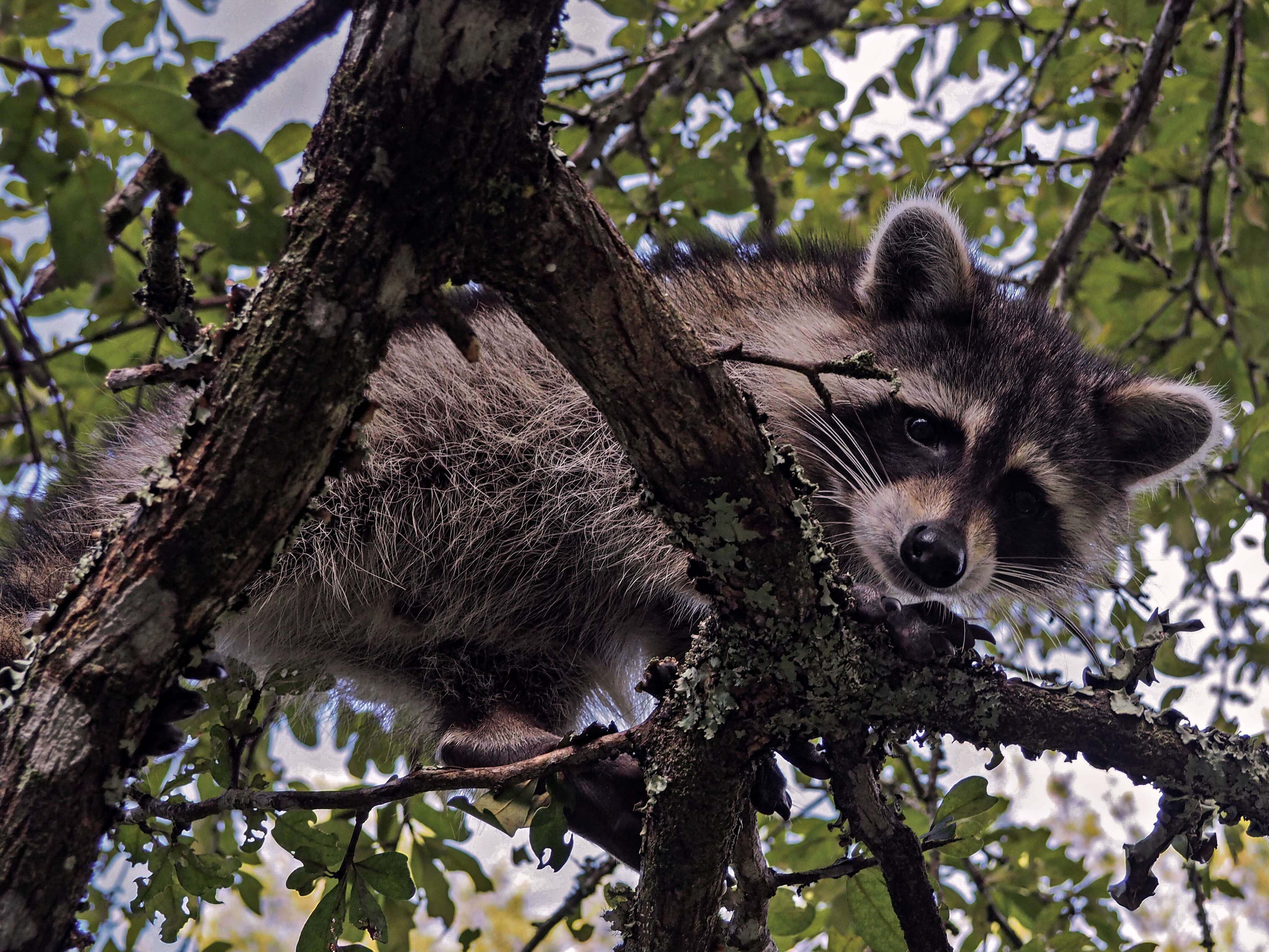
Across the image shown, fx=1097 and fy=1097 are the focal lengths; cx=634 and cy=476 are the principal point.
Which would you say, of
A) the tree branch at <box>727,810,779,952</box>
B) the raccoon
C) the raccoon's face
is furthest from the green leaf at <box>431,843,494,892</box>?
the raccoon's face

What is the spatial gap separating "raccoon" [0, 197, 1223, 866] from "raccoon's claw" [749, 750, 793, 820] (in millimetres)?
501

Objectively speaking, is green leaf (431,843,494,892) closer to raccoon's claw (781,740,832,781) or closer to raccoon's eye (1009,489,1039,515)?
raccoon's claw (781,740,832,781)

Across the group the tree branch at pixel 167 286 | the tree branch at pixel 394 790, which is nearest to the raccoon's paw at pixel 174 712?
the tree branch at pixel 394 790

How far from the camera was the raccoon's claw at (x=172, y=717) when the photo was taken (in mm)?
1585

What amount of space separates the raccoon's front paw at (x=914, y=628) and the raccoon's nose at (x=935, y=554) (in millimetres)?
133

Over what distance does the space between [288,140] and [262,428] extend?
151 centimetres

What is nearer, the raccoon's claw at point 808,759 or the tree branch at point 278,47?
the tree branch at point 278,47

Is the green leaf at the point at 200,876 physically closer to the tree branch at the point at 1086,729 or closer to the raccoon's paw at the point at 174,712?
the raccoon's paw at the point at 174,712

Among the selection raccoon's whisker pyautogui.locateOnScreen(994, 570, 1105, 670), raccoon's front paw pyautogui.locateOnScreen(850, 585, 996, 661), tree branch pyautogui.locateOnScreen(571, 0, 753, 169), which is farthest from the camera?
tree branch pyautogui.locateOnScreen(571, 0, 753, 169)

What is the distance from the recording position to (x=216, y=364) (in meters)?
1.38

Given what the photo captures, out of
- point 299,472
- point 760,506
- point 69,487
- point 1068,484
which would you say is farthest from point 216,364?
point 1068,484

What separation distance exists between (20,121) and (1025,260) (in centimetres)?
364

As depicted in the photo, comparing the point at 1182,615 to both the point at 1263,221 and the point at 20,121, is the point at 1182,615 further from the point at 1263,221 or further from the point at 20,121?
the point at 20,121

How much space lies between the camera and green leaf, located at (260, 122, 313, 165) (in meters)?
2.60
